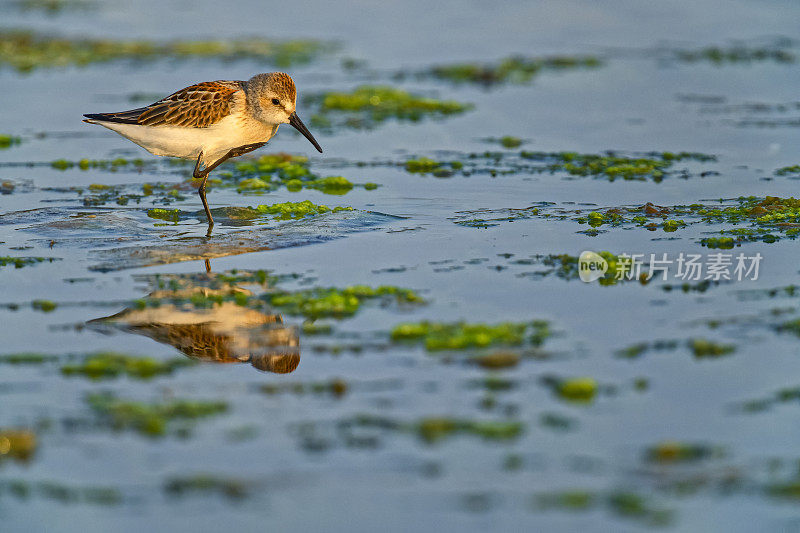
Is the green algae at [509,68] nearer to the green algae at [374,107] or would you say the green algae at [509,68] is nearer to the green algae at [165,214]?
the green algae at [374,107]

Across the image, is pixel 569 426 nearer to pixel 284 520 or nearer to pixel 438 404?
pixel 438 404

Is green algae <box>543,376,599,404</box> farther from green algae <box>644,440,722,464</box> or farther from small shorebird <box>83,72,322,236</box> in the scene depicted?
small shorebird <box>83,72,322,236</box>

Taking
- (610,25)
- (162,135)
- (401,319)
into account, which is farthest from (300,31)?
(401,319)

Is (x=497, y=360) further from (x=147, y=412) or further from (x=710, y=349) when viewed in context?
(x=147, y=412)

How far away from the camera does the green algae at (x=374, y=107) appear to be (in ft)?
39.4

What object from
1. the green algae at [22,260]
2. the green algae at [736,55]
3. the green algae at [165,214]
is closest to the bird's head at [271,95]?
the green algae at [165,214]

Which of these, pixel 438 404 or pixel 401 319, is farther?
pixel 401 319

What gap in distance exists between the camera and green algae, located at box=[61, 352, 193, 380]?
5156 millimetres

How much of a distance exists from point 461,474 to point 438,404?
2.09 ft

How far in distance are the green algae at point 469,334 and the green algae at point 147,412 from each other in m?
1.15

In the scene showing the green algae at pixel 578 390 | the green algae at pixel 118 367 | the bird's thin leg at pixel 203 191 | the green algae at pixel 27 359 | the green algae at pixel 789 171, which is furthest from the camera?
the green algae at pixel 789 171

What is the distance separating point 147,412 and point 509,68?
10.6m

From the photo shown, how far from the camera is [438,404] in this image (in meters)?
4.78

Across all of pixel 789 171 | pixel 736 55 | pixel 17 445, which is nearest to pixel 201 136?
pixel 17 445
